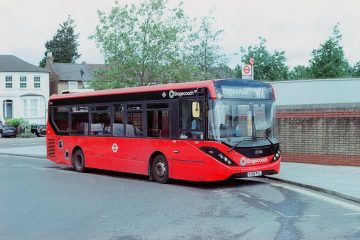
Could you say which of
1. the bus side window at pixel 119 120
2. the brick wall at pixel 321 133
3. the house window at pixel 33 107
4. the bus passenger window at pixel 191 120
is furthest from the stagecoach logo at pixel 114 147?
the house window at pixel 33 107

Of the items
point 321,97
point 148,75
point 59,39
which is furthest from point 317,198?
point 59,39

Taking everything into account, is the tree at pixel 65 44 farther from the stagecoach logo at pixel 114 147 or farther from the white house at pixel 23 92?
the stagecoach logo at pixel 114 147

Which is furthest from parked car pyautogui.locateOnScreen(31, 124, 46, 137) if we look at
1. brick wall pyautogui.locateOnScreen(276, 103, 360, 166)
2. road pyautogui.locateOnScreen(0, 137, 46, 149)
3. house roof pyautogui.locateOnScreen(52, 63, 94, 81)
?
brick wall pyautogui.locateOnScreen(276, 103, 360, 166)

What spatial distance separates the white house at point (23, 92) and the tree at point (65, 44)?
38674 millimetres

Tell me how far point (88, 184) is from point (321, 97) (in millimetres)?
13354

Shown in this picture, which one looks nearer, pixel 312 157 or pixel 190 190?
pixel 190 190

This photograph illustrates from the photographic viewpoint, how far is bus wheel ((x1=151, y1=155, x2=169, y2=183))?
1459cm

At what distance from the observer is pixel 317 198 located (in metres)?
11.5

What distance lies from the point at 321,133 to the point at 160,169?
6.02 meters

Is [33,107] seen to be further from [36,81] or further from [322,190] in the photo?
[322,190]

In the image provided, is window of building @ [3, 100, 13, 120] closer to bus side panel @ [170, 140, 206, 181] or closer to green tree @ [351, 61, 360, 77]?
green tree @ [351, 61, 360, 77]

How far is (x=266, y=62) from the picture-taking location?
46.7 m

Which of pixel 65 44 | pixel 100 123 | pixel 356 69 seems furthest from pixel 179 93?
pixel 65 44

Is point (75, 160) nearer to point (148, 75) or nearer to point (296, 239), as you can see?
point (148, 75)
